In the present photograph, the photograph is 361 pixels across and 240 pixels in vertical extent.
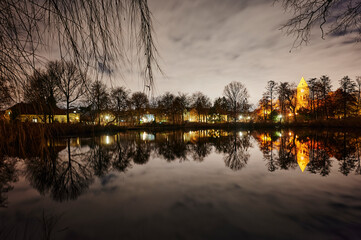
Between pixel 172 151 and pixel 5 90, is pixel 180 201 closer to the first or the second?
pixel 5 90

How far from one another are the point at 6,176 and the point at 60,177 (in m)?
2.38

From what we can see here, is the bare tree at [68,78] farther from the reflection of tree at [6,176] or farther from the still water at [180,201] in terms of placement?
the reflection of tree at [6,176]

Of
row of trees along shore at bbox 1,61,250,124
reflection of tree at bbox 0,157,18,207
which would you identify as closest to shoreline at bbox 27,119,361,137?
row of trees along shore at bbox 1,61,250,124

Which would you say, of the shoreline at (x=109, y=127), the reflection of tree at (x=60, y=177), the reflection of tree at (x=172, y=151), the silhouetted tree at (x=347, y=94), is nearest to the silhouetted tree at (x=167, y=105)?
the shoreline at (x=109, y=127)

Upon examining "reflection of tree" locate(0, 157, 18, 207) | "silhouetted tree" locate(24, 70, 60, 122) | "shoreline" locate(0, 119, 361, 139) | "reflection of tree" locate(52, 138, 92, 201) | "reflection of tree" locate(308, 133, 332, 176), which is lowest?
"reflection of tree" locate(308, 133, 332, 176)

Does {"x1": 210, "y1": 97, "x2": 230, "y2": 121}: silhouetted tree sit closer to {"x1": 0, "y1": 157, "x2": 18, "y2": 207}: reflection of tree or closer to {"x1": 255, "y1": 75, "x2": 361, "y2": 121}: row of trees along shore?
{"x1": 255, "y1": 75, "x2": 361, "y2": 121}: row of trees along shore

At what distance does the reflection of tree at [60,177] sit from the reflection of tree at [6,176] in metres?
0.49

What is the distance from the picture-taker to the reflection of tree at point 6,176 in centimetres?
491

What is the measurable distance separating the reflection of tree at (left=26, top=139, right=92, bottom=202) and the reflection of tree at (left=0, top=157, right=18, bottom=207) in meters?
0.49

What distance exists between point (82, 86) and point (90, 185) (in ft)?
20.3

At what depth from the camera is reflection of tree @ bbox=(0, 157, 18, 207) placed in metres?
4.91

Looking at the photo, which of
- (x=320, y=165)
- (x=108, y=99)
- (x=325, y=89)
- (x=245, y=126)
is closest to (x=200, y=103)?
(x=245, y=126)

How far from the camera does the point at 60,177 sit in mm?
6605

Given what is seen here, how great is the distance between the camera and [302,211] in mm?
3945
